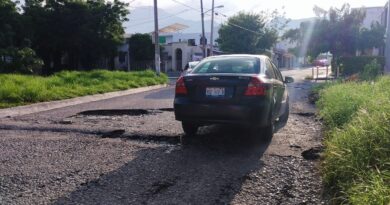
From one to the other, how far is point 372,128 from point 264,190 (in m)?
1.53

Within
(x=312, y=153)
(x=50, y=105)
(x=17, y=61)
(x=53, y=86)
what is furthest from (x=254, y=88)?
(x=17, y=61)

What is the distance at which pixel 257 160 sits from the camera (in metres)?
5.61

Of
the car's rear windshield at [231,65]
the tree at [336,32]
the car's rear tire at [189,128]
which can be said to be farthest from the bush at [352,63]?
the car's rear tire at [189,128]

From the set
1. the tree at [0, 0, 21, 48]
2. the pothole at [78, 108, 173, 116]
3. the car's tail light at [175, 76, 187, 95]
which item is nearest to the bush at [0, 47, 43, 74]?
the tree at [0, 0, 21, 48]

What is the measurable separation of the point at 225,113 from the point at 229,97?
0.24 metres

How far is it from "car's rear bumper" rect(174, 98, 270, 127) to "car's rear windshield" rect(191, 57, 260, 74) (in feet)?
2.29

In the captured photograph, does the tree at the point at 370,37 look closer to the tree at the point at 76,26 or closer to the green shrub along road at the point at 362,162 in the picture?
the tree at the point at 76,26

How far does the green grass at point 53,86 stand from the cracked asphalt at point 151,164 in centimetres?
241

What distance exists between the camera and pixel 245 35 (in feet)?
171

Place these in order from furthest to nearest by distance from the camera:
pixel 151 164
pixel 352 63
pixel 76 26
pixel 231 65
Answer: pixel 76 26, pixel 352 63, pixel 231 65, pixel 151 164

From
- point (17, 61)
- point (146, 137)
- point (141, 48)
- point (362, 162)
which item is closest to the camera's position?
point (362, 162)

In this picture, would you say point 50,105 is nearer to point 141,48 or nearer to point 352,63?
point 352,63

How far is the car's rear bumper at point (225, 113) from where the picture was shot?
603 cm

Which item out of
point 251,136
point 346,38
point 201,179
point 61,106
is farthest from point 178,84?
point 346,38
